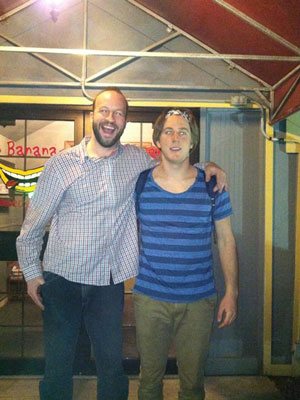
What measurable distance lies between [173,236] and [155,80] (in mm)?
2211

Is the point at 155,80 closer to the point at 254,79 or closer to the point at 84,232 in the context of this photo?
the point at 254,79

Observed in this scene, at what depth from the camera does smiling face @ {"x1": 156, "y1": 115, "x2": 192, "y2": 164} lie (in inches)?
96.7

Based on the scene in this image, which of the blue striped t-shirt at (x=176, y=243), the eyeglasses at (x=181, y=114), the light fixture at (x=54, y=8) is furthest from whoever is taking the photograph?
the light fixture at (x=54, y=8)

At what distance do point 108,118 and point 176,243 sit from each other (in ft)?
2.91

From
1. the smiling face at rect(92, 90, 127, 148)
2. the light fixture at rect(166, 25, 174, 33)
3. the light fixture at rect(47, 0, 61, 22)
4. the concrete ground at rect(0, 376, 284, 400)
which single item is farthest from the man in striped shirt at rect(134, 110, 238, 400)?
the light fixture at rect(47, 0, 61, 22)

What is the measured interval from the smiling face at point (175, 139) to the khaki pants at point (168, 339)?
892 mm

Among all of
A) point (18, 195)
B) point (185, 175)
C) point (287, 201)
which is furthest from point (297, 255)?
point (18, 195)

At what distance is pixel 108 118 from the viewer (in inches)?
98.0

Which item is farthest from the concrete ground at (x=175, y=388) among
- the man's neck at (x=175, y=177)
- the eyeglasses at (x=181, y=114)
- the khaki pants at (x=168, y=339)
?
the eyeglasses at (x=181, y=114)

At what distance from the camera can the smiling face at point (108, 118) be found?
2490mm

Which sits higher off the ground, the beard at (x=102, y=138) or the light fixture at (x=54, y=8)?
the light fixture at (x=54, y=8)

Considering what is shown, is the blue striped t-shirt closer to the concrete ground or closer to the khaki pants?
the khaki pants

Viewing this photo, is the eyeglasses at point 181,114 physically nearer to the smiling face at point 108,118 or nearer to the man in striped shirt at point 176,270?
the man in striped shirt at point 176,270

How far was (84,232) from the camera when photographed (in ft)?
8.08
